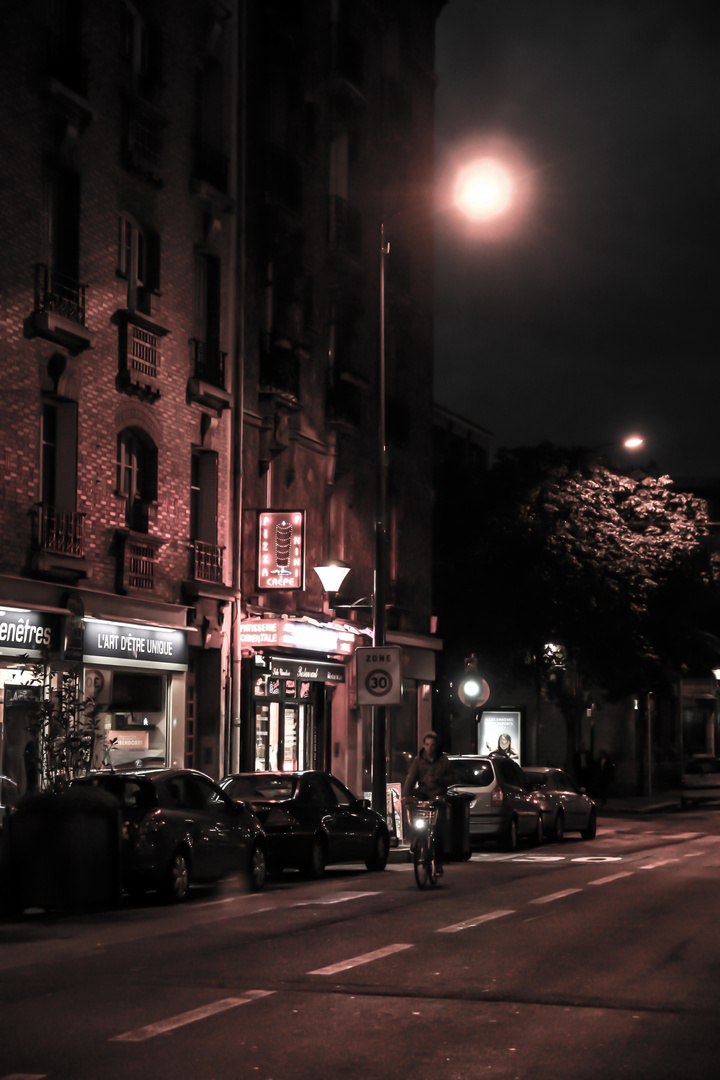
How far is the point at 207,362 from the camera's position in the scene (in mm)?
27125

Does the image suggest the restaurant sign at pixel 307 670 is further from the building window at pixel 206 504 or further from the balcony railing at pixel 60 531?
the balcony railing at pixel 60 531

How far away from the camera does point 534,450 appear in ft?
134

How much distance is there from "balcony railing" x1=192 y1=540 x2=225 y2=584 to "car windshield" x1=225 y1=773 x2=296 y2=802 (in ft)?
21.9

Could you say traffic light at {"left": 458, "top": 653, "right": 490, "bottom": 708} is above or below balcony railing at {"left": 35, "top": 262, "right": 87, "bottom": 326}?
below

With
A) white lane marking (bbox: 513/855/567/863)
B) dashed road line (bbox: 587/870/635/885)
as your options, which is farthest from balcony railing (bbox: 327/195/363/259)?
dashed road line (bbox: 587/870/635/885)

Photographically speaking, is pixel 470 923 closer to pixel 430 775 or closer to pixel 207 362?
pixel 430 775

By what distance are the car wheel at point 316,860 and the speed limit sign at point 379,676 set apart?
4.71 m

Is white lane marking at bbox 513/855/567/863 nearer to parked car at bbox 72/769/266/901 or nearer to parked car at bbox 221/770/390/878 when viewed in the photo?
parked car at bbox 221/770/390/878

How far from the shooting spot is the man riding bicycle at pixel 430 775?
58.7ft

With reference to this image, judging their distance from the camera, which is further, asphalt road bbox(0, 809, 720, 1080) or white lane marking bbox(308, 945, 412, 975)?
white lane marking bbox(308, 945, 412, 975)

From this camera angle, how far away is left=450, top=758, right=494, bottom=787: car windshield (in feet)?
81.9

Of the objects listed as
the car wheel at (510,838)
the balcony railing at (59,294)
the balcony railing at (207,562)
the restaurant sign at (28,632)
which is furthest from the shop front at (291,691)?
the balcony railing at (59,294)

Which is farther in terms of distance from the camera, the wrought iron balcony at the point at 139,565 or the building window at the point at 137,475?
the building window at the point at 137,475

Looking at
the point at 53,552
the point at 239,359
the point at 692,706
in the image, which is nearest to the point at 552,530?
the point at 239,359
